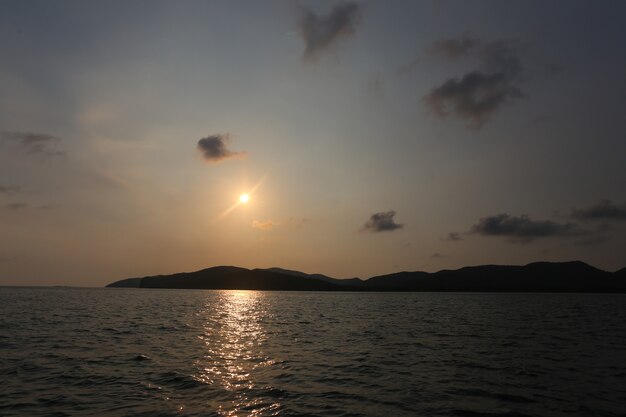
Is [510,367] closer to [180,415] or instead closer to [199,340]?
[180,415]

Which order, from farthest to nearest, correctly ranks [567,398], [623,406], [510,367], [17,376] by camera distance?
[510,367]
[17,376]
[567,398]
[623,406]

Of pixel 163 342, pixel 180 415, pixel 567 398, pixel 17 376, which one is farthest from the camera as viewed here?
pixel 163 342

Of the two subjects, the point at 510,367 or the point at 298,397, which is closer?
the point at 298,397

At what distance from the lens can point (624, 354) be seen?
36.6 metres

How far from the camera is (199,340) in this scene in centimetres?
4341

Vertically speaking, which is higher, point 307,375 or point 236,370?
point 236,370

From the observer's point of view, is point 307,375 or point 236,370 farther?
point 236,370

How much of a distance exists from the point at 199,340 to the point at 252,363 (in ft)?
46.9

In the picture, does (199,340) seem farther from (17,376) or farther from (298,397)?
(298,397)

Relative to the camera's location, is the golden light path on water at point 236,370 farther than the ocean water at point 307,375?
No

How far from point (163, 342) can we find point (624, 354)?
1686 inches

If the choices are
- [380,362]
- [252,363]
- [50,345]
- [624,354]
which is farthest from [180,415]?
[624,354]

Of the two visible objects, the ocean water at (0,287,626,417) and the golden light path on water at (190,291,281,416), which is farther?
the ocean water at (0,287,626,417)

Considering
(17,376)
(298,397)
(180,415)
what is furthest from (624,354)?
(17,376)
